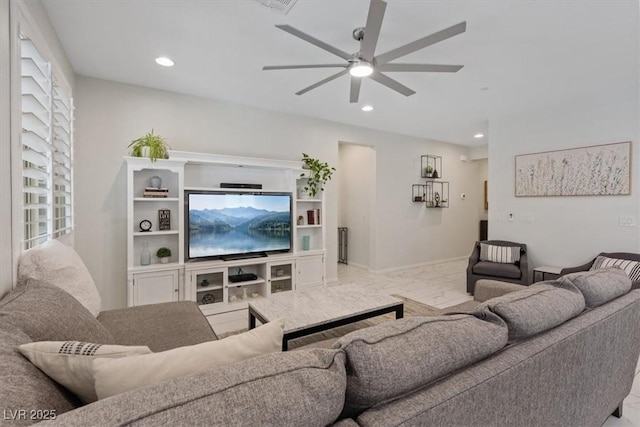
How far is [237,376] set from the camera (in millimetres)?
646

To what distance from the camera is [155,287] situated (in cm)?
312

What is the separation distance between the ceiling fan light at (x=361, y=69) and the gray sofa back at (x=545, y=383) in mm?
1984

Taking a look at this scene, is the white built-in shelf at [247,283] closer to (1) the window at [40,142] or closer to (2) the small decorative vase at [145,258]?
(2) the small decorative vase at [145,258]

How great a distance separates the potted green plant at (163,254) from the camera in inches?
129

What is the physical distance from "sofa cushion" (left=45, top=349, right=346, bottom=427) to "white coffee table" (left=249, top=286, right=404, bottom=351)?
132 cm

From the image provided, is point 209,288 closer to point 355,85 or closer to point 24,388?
point 355,85

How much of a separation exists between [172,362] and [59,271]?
1343mm

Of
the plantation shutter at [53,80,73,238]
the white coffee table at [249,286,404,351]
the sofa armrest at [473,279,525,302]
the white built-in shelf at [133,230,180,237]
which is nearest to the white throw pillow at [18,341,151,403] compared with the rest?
the white coffee table at [249,286,404,351]

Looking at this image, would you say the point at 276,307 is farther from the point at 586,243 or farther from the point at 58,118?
the point at 586,243

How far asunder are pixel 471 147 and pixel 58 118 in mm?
7211

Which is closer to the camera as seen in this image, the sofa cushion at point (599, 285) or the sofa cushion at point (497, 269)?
the sofa cushion at point (599, 285)

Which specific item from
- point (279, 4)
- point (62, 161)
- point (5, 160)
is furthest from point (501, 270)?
point (62, 161)

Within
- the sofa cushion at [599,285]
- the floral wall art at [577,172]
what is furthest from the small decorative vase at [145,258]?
the floral wall art at [577,172]

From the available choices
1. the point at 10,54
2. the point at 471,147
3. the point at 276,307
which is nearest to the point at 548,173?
the point at 471,147
